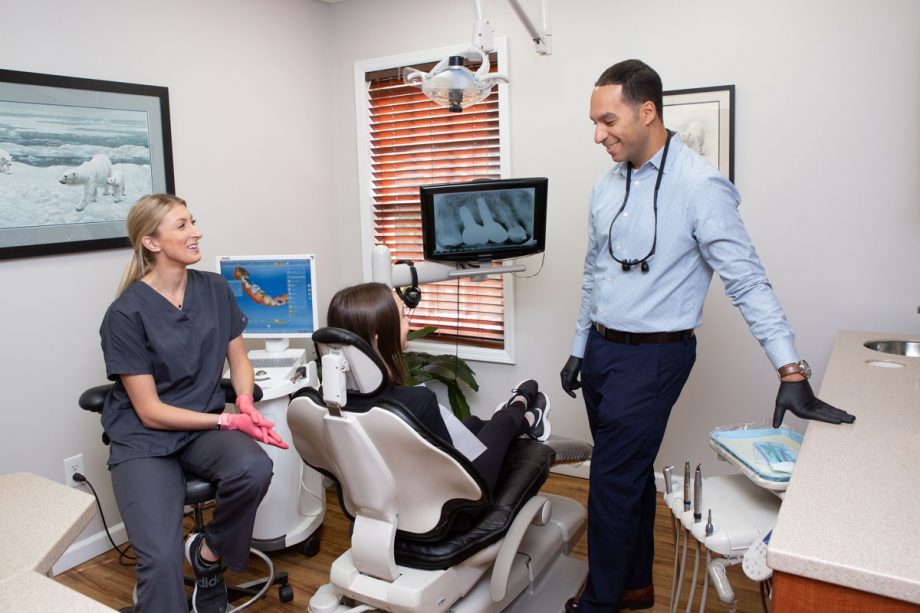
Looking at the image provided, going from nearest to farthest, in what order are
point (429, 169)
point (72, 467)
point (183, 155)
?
point (72, 467), point (183, 155), point (429, 169)

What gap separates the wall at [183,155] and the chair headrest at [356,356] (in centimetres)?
147

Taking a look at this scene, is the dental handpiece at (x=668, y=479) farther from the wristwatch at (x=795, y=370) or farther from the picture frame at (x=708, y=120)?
the picture frame at (x=708, y=120)

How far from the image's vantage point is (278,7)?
3463 millimetres

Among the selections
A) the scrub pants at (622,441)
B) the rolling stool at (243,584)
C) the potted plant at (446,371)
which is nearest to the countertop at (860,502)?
the scrub pants at (622,441)

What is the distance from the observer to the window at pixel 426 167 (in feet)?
11.2

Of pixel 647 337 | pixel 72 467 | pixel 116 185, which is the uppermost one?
pixel 116 185

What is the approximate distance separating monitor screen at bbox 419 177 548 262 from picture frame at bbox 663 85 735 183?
0.64 metres

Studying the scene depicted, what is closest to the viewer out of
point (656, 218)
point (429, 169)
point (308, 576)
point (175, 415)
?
point (656, 218)

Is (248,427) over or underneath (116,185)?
underneath

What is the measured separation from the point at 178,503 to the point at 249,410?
0.36m

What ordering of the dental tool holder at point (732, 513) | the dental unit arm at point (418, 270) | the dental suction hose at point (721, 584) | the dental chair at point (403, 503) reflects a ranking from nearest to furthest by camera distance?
the dental suction hose at point (721, 584) → the dental tool holder at point (732, 513) → the dental chair at point (403, 503) → the dental unit arm at point (418, 270)

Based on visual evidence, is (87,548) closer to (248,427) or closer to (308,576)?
(308,576)

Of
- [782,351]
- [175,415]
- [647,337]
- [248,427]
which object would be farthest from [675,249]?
[175,415]

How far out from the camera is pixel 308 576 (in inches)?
101
